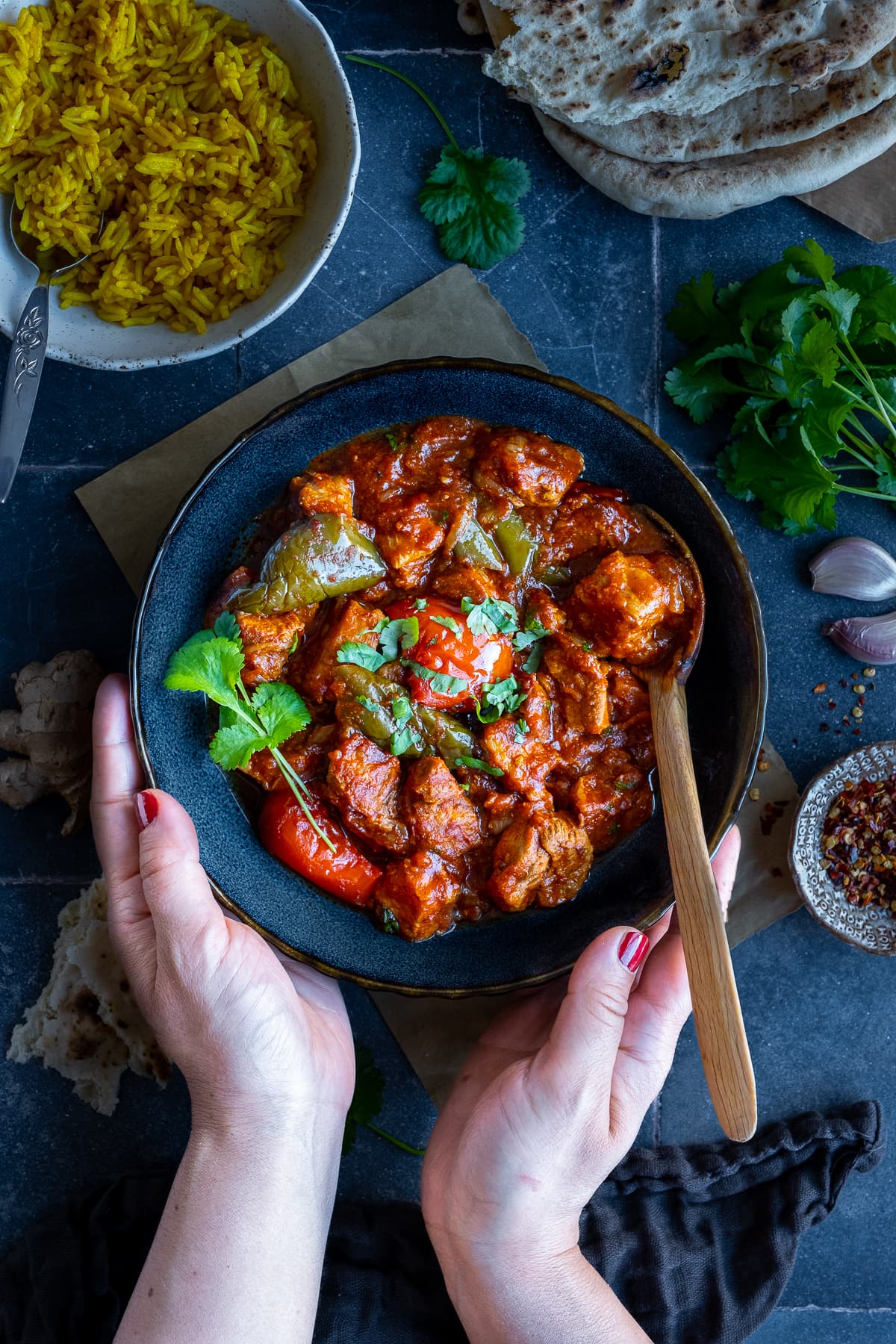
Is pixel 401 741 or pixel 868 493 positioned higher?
pixel 868 493

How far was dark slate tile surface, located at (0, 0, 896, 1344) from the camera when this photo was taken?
3.29m

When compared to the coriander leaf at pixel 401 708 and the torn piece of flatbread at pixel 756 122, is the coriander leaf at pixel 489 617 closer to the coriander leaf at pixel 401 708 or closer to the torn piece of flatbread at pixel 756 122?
the coriander leaf at pixel 401 708

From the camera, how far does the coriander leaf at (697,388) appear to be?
324 cm

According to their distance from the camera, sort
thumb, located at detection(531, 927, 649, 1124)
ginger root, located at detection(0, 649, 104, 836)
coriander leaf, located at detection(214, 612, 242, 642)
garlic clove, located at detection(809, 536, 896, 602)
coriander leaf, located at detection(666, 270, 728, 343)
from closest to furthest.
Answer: thumb, located at detection(531, 927, 649, 1124) → coriander leaf, located at detection(214, 612, 242, 642) → ginger root, located at detection(0, 649, 104, 836) → coriander leaf, located at detection(666, 270, 728, 343) → garlic clove, located at detection(809, 536, 896, 602)

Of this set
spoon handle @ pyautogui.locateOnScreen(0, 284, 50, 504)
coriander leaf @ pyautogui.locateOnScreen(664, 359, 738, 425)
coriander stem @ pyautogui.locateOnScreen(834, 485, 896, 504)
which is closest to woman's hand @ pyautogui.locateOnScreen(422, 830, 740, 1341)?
coriander stem @ pyautogui.locateOnScreen(834, 485, 896, 504)

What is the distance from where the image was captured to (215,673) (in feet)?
8.67

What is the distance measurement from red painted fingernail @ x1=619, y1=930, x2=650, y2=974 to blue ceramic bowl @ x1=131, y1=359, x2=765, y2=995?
8cm

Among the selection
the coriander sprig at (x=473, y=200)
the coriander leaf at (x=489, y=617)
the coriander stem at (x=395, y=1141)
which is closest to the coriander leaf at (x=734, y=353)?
the coriander sprig at (x=473, y=200)

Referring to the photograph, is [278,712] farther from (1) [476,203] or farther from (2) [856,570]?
(2) [856,570]

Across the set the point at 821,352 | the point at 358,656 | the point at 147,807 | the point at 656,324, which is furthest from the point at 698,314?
the point at 147,807

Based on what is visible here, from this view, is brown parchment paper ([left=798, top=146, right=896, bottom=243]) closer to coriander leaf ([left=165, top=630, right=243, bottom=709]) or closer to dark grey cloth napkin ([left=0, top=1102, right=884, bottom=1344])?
coriander leaf ([left=165, top=630, right=243, bottom=709])

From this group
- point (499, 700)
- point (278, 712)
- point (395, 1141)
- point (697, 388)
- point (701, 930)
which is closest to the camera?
point (701, 930)

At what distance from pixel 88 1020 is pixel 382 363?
2291 millimetres

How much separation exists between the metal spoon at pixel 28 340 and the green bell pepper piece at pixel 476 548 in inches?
50.5
